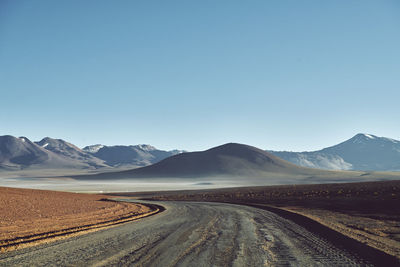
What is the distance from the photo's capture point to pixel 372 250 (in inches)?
400

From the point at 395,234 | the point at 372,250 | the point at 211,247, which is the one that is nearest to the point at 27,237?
the point at 211,247

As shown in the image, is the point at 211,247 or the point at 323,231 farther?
the point at 323,231

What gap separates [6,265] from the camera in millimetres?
8305

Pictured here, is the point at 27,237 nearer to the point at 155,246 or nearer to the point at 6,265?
the point at 6,265

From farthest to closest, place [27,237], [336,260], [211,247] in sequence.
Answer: [27,237] → [211,247] → [336,260]

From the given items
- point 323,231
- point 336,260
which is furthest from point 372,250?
point 323,231

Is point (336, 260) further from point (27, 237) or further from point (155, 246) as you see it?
point (27, 237)

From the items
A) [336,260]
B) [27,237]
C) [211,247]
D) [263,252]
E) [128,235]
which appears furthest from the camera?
[128,235]

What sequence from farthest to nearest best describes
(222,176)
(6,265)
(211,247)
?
(222,176) → (211,247) → (6,265)

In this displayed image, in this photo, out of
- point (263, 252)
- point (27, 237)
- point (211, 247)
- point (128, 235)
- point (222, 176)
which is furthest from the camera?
point (222, 176)

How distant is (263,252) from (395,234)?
7.38 m

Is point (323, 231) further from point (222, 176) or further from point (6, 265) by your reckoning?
point (222, 176)

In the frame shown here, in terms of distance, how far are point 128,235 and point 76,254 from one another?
3740 mm

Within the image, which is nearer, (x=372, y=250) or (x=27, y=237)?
(x=372, y=250)
